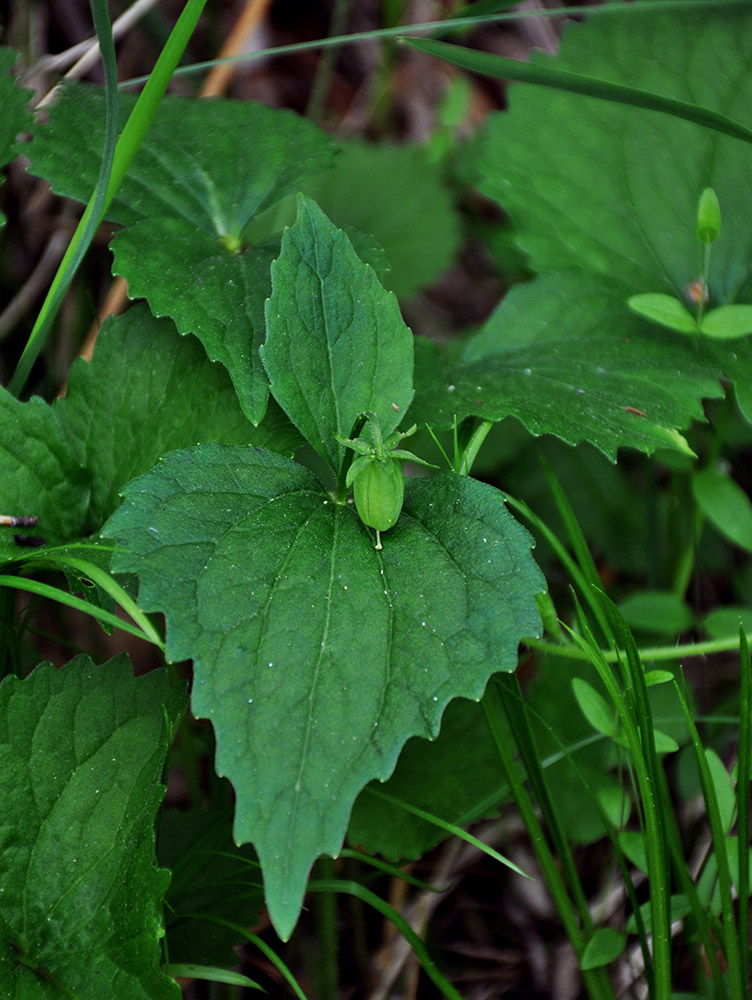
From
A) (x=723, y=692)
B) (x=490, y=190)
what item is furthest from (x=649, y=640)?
(x=490, y=190)

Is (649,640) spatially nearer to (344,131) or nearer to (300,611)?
(300,611)

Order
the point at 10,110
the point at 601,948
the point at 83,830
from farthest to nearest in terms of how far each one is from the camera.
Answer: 1. the point at 10,110
2. the point at 601,948
3. the point at 83,830

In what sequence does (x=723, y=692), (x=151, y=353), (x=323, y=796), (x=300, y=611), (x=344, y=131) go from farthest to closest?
(x=344, y=131), (x=723, y=692), (x=151, y=353), (x=300, y=611), (x=323, y=796)

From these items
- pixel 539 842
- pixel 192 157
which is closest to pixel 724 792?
pixel 539 842

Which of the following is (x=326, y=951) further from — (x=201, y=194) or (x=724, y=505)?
(x=201, y=194)

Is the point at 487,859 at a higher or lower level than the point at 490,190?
lower

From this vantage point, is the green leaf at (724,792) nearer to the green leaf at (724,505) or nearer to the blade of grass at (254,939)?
the green leaf at (724,505)

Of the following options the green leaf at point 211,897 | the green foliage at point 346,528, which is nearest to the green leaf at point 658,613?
the green foliage at point 346,528
